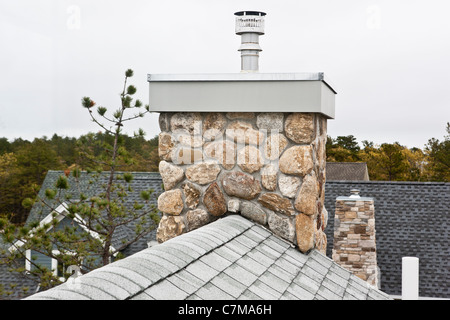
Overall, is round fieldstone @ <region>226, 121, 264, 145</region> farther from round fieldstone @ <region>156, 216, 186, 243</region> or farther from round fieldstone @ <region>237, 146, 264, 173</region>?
round fieldstone @ <region>156, 216, 186, 243</region>

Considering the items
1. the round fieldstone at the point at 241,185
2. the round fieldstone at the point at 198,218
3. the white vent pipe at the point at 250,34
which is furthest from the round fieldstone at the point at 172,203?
the white vent pipe at the point at 250,34

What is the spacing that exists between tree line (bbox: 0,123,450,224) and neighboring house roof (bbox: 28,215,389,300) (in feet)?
55.2

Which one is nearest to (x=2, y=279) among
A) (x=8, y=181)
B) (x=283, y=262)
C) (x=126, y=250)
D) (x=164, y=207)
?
(x=126, y=250)

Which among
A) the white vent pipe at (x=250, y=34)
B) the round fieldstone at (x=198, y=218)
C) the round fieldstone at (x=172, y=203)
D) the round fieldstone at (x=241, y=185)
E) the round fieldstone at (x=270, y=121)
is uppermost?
the white vent pipe at (x=250, y=34)

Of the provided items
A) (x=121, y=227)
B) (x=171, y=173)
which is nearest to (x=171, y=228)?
(x=171, y=173)

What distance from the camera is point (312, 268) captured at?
335cm

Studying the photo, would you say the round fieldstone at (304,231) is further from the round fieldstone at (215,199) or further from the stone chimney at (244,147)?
the round fieldstone at (215,199)

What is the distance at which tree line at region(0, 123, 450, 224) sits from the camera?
27500 mm

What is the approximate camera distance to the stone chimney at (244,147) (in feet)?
11.6

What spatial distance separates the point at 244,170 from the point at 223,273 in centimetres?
117

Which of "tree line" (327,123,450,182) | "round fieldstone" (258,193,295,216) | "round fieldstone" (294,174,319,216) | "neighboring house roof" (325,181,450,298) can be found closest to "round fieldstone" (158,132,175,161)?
"round fieldstone" (258,193,295,216)

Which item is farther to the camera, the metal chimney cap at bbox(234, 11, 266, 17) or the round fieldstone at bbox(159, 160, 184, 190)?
the metal chimney cap at bbox(234, 11, 266, 17)

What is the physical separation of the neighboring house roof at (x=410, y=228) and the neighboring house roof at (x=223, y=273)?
849cm
